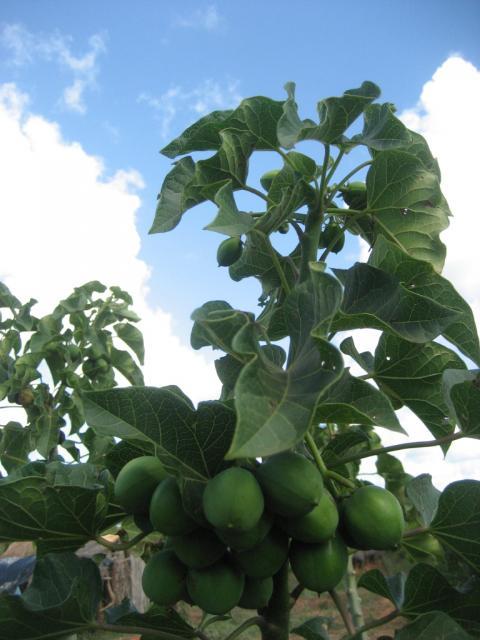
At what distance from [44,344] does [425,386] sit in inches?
117

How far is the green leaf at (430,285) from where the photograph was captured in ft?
4.37

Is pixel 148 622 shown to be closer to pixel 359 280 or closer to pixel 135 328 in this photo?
pixel 359 280

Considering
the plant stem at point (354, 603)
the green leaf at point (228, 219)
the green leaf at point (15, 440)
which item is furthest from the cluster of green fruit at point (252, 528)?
the green leaf at point (15, 440)

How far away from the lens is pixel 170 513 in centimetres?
100

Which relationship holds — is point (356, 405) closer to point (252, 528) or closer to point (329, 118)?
point (252, 528)

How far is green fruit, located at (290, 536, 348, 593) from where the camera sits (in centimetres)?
103

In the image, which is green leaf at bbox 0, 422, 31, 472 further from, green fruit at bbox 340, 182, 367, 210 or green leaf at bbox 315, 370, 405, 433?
green leaf at bbox 315, 370, 405, 433

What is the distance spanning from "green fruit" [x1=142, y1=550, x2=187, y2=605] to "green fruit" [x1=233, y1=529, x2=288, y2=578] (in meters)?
0.15

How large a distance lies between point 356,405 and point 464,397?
0.24 m

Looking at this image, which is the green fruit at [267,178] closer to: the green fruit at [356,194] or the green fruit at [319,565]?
the green fruit at [356,194]

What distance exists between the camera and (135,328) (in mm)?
4305

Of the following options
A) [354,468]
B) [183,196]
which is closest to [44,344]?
[354,468]

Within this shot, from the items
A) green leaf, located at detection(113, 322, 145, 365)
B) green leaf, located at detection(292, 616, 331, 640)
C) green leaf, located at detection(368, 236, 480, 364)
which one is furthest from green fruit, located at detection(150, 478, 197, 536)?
green leaf, located at detection(113, 322, 145, 365)

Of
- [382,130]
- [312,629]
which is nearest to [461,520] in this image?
[312,629]
